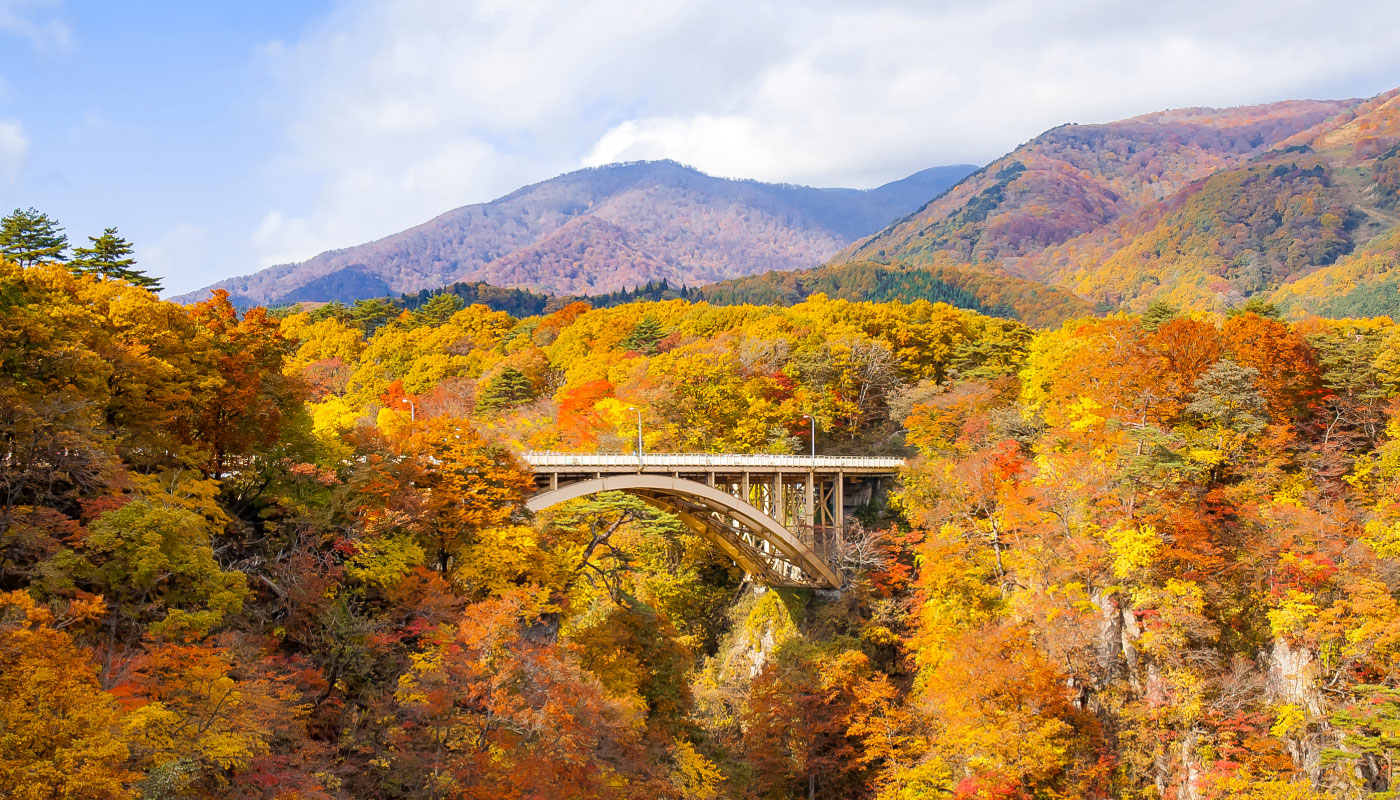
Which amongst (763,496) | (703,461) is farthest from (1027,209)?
(703,461)

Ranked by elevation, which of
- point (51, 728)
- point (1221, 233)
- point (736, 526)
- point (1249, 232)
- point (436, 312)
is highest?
point (1221, 233)

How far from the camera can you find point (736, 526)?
121 feet

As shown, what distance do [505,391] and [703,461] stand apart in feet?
66.3

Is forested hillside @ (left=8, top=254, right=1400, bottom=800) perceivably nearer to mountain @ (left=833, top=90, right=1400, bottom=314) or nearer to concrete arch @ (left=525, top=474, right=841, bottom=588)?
concrete arch @ (left=525, top=474, right=841, bottom=588)

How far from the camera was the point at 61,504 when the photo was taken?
56.6 ft

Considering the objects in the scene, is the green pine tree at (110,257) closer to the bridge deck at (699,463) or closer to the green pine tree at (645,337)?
the bridge deck at (699,463)

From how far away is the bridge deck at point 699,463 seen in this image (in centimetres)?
2917

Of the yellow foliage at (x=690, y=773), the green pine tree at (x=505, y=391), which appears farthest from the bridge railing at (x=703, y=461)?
the green pine tree at (x=505, y=391)

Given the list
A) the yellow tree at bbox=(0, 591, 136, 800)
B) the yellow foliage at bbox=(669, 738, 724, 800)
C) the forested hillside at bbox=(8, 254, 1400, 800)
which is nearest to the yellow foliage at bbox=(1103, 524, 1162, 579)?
the forested hillside at bbox=(8, 254, 1400, 800)

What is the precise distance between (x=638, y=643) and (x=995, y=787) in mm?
10259

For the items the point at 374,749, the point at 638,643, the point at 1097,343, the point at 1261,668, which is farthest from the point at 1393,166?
the point at 374,749

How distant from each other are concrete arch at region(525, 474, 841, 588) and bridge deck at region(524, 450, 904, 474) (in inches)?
22.4

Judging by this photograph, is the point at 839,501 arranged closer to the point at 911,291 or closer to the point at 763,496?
the point at 763,496

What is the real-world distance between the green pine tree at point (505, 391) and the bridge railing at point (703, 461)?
15.0 m
